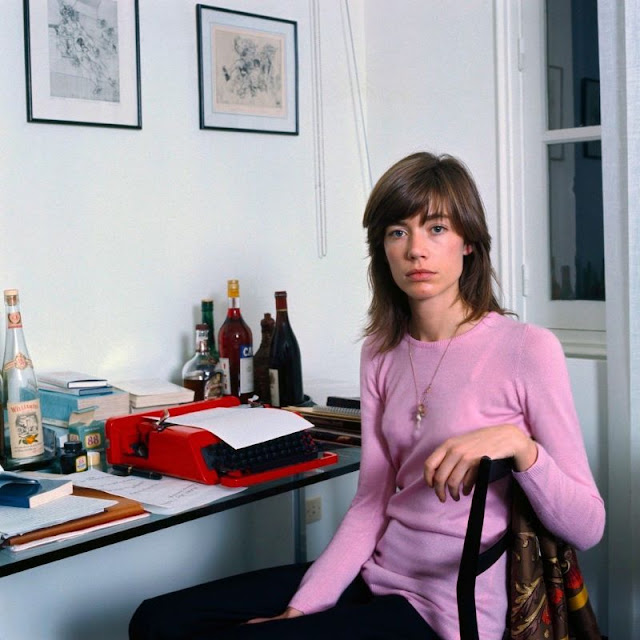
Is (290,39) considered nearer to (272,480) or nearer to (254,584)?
(272,480)

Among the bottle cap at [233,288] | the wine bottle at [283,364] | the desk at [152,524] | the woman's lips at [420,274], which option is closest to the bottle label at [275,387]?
the wine bottle at [283,364]

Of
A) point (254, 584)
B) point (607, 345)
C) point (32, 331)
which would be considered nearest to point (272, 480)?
point (254, 584)

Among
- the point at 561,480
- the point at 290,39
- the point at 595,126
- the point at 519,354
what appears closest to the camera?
the point at 561,480

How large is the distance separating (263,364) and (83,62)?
0.91 m

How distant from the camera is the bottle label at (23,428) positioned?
190 centimetres

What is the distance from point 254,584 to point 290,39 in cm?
175

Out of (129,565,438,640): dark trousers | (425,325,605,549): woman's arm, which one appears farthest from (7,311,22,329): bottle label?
(425,325,605,549): woman's arm

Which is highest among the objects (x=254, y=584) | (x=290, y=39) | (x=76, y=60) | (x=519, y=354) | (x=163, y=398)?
(x=290, y=39)

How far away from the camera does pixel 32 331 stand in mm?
2168

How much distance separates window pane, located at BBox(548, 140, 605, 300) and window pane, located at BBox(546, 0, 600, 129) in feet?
0.27

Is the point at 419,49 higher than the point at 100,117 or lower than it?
higher

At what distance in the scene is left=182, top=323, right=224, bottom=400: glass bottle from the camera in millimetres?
2316

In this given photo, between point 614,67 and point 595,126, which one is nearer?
point 614,67

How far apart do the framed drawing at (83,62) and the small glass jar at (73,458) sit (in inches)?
31.9
